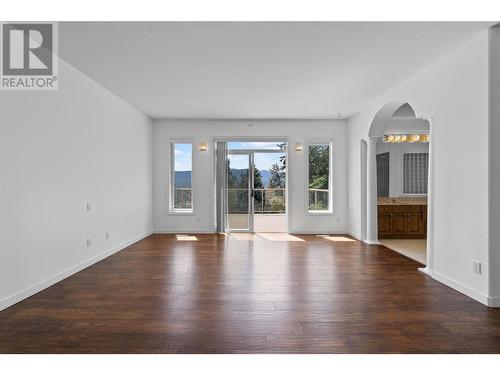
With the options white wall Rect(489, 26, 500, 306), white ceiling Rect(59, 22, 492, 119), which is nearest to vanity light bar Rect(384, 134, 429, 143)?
white ceiling Rect(59, 22, 492, 119)

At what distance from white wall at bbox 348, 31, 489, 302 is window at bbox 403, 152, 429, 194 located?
4.12 m

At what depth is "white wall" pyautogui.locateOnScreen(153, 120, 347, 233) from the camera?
26.3ft

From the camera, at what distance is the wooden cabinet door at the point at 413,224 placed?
7.22m

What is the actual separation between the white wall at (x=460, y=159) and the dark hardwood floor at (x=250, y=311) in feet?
1.23

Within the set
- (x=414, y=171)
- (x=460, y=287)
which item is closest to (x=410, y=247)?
(x=460, y=287)

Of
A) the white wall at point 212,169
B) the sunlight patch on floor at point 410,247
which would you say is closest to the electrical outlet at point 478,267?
the sunlight patch on floor at point 410,247

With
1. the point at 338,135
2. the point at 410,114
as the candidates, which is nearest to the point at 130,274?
the point at 338,135

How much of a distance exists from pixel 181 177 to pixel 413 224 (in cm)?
541

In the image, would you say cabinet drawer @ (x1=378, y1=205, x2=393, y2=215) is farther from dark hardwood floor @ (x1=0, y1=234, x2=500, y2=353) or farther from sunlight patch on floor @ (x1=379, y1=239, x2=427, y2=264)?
dark hardwood floor @ (x1=0, y1=234, x2=500, y2=353)

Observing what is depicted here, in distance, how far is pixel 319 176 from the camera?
320 inches

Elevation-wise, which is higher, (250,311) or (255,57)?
(255,57)

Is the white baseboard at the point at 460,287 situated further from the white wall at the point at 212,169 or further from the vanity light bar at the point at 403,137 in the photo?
the vanity light bar at the point at 403,137

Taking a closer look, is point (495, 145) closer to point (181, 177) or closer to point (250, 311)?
point (250, 311)

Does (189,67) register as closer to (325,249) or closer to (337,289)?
(337,289)
